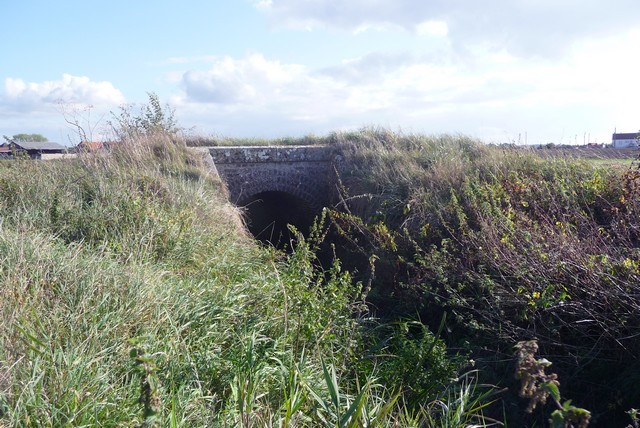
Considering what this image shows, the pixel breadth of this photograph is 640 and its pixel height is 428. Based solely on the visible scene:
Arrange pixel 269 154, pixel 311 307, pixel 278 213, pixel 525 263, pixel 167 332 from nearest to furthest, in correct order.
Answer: pixel 167 332 < pixel 311 307 < pixel 525 263 < pixel 269 154 < pixel 278 213

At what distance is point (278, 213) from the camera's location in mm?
17734

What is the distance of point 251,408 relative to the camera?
3.84 meters

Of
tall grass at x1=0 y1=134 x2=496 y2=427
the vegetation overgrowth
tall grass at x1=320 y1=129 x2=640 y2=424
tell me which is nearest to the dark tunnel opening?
tall grass at x1=320 y1=129 x2=640 y2=424

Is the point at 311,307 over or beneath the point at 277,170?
beneath

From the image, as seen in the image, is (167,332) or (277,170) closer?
(167,332)

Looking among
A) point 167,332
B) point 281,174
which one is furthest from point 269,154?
point 167,332

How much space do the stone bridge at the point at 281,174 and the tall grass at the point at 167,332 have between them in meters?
6.90

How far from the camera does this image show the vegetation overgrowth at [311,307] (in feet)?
12.1

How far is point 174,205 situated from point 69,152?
327 centimetres

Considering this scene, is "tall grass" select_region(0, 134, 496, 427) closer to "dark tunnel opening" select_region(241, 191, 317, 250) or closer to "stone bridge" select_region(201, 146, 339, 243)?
"stone bridge" select_region(201, 146, 339, 243)

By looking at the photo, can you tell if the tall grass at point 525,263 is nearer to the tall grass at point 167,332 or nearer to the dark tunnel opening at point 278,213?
the tall grass at point 167,332

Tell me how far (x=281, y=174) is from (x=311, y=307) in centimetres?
1046

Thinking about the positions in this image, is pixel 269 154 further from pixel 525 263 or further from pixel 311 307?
pixel 311 307

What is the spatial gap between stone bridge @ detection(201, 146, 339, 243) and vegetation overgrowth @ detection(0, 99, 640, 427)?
4480mm
